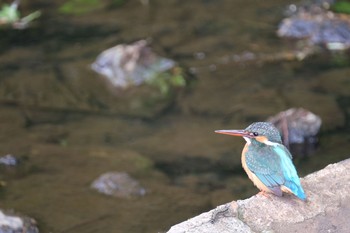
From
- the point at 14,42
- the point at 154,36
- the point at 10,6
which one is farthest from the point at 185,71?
the point at 10,6

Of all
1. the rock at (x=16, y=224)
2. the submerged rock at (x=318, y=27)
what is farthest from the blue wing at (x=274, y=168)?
the submerged rock at (x=318, y=27)

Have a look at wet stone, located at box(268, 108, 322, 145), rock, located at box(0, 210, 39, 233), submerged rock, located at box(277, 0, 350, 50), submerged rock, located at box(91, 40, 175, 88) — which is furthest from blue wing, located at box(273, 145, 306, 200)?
submerged rock, located at box(277, 0, 350, 50)

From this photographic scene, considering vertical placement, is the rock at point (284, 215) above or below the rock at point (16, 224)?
above

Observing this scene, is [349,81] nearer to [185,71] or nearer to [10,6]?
[185,71]

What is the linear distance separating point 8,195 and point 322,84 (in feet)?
11.3

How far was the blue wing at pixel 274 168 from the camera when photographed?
372 cm

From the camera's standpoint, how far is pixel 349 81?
→ 734 cm

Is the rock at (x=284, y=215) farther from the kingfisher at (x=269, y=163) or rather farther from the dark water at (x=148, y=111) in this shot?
the dark water at (x=148, y=111)

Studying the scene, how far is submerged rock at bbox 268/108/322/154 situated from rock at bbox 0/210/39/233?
7.75ft

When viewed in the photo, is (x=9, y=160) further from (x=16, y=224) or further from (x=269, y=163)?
(x=269, y=163)

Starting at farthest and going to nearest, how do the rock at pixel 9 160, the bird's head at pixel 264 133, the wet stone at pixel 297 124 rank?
1. the wet stone at pixel 297 124
2. the rock at pixel 9 160
3. the bird's head at pixel 264 133

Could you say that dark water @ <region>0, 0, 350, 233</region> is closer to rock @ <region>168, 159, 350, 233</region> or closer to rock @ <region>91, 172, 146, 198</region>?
rock @ <region>91, 172, 146, 198</region>

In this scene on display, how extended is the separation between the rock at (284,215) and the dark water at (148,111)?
1503 millimetres

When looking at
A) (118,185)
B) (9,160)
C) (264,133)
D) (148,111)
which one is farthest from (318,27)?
(264,133)
